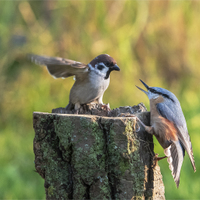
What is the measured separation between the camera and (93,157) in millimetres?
2086

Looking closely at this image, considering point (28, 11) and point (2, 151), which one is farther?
point (28, 11)

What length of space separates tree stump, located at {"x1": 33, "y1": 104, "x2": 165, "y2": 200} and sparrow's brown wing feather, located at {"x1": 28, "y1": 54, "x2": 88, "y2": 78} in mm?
797

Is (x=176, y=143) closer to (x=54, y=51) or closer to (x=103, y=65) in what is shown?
(x=103, y=65)

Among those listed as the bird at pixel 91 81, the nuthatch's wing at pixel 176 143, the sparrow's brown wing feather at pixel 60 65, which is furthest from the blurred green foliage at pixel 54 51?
the nuthatch's wing at pixel 176 143

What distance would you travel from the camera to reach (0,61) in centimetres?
580

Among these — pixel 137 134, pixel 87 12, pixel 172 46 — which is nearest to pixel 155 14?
pixel 172 46

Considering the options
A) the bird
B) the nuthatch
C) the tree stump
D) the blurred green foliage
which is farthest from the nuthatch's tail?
the blurred green foliage

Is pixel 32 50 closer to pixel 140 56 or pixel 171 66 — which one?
pixel 140 56

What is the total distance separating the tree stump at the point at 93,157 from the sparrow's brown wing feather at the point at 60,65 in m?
0.80

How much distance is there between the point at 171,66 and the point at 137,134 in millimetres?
6232

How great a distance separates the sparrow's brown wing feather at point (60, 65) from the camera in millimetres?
2855

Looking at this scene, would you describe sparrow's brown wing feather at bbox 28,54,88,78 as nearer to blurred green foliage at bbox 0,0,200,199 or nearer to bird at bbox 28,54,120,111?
bird at bbox 28,54,120,111

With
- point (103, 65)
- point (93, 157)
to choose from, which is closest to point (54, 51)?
point (103, 65)

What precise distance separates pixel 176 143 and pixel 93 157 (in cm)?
68
